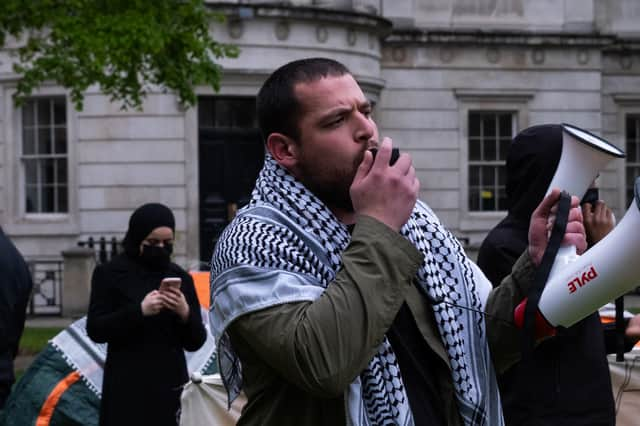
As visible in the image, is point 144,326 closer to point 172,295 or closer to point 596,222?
point 172,295

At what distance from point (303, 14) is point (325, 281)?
66.0 ft

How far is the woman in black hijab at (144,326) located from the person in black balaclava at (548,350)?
2765mm

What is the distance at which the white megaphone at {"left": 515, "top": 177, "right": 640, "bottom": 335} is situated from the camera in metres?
2.76

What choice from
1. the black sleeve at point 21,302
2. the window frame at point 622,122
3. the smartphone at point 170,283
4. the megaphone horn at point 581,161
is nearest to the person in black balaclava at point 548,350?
the megaphone horn at point 581,161

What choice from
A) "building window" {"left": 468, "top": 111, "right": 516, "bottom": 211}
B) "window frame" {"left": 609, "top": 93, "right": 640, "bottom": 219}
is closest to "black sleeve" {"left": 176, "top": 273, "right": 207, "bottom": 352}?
"building window" {"left": 468, "top": 111, "right": 516, "bottom": 211}

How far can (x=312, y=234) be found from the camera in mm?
2775

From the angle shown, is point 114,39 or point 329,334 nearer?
point 329,334

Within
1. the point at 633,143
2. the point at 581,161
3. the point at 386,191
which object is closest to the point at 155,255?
the point at 581,161

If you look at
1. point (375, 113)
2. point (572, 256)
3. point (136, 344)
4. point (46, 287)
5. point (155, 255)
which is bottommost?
point (46, 287)

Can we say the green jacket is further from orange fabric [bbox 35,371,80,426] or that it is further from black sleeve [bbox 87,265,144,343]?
orange fabric [bbox 35,371,80,426]

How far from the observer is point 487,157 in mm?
25984

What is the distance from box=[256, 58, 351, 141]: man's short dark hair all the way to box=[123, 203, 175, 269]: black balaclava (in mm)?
3937

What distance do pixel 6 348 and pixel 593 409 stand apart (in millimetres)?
2435

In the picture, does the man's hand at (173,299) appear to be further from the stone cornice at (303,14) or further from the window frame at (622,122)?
the window frame at (622,122)
